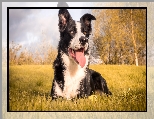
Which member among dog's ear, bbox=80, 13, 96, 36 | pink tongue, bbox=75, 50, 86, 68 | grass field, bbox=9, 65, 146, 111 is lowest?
grass field, bbox=9, 65, 146, 111

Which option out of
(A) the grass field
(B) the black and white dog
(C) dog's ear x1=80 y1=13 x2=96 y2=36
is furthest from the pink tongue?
(C) dog's ear x1=80 y1=13 x2=96 y2=36

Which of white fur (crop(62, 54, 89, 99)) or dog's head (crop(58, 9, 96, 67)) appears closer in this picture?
dog's head (crop(58, 9, 96, 67))

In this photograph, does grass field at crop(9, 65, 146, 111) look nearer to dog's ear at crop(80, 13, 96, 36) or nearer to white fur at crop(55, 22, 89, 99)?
white fur at crop(55, 22, 89, 99)

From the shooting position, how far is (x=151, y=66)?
7.18m

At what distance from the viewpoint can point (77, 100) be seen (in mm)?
7102

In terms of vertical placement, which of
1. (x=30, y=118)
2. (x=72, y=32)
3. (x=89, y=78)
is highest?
(x=72, y=32)

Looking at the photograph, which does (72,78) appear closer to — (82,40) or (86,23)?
(82,40)

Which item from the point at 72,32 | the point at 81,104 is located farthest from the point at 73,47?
the point at 81,104

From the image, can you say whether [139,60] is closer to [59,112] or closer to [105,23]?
[105,23]

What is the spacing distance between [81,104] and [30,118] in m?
0.58

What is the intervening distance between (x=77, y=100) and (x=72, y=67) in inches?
14.2

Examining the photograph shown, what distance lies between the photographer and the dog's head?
22.9 feet

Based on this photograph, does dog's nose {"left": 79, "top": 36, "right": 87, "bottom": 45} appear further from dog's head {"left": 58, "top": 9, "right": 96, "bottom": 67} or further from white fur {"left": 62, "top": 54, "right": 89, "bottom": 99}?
white fur {"left": 62, "top": 54, "right": 89, "bottom": 99}

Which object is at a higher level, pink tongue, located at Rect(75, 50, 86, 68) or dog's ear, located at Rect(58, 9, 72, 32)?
A: dog's ear, located at Rect(58, 9, 72, 32)
